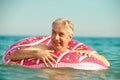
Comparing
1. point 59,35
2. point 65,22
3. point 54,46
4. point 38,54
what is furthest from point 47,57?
point 65,22

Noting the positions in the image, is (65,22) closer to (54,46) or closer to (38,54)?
(54,46)

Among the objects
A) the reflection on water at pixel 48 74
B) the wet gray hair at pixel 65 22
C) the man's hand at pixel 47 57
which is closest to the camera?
the reflection on water at pixel 48 74

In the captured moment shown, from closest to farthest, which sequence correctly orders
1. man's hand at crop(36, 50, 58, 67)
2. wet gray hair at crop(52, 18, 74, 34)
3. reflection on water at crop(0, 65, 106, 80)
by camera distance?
reflection on water at crop(0, 65, 106, 80) < man's hand at crop(36, 50, 58, 67) < wet gray hair at crop(52, 18, 74, 34)

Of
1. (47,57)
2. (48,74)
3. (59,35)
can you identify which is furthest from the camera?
(59,35)

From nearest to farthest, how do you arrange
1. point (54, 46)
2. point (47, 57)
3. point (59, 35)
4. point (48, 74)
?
1. point (48, 74)
2. point (47, 57)
3. point (59, 35)
4. point (54, 46)

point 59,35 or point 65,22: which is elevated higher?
point 65,22

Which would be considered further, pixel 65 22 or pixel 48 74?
pixel 65 22

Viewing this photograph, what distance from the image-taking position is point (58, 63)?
5770 mm

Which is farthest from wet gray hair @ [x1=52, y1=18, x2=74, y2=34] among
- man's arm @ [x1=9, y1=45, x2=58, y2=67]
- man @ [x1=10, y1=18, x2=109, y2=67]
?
man's arm @ [x1=9, y1=45, x2=58, y2=67]

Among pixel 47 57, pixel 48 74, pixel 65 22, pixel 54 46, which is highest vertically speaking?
pixel 65 22

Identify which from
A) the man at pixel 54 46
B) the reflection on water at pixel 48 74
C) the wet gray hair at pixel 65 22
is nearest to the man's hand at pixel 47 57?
the man at pixel 54 46

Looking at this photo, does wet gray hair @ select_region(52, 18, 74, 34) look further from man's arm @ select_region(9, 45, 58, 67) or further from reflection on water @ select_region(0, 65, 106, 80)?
reflection on water @ select_region(0, 65, 106, 80)

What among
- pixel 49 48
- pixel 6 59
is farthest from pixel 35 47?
pixel 6 59

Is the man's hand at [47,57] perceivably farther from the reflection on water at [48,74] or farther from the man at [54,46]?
the reflection on water at [48,74]
